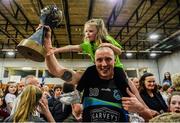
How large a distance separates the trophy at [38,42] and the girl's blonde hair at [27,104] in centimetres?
60

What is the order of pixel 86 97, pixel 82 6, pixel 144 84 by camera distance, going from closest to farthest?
1. pixel 86 97
2. pixel 144 84
3. pixel 82 6

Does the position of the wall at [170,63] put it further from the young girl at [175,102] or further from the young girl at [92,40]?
the young girl at [92,40]

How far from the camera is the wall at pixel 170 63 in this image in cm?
1301

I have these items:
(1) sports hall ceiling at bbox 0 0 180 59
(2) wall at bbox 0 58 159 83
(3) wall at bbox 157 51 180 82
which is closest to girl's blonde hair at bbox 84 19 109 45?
(1) sports hall ceiling at bbox 0 0 180 59

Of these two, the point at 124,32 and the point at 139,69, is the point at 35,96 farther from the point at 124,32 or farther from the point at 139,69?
the point at 139,69

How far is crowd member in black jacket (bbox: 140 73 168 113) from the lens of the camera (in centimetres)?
282

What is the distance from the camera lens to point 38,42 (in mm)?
1335

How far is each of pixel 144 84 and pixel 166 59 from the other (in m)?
12.1

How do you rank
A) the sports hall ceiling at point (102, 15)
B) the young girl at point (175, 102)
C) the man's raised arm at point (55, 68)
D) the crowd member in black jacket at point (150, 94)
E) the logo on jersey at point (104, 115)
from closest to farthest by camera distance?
the logo on jersey at point (104, 115) → the man's raised arm at point (55, 68) → the young girl at point (175, 102) → the crowd member in black jacket at point (150, 94) → the sports hall ceiling at point (102, 15)

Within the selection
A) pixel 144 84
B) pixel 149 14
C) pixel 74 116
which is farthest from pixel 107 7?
pixel 74 116

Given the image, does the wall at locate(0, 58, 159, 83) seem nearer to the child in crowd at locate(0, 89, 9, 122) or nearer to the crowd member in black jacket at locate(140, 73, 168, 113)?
the child in crowd at locate(0, 89, 9, 122)

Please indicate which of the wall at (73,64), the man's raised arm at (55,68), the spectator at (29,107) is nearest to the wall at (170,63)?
the wall at (73,64)

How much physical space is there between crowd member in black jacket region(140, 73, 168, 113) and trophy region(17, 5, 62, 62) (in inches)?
68.8

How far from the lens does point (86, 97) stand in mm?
1327
